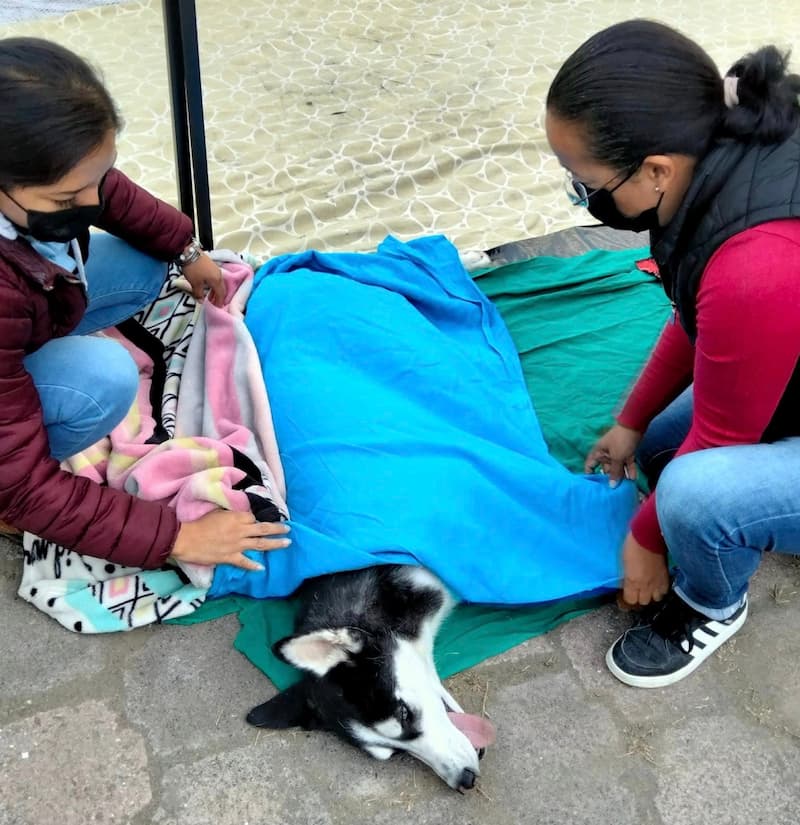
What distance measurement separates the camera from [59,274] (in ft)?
6.37

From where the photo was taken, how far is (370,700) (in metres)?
2.08

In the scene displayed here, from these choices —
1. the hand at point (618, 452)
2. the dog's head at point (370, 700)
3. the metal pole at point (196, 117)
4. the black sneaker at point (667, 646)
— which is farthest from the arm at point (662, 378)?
the metal pole at point (196, 117)

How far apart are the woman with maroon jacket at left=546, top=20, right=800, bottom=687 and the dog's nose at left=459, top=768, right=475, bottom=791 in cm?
72

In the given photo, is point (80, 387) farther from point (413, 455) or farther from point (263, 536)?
point (413, 455)

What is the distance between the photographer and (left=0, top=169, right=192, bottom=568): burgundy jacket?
1836 mm

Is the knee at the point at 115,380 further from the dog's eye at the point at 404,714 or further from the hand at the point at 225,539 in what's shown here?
the dog's eye at the point at 404,714

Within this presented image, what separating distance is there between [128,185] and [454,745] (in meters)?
1.80

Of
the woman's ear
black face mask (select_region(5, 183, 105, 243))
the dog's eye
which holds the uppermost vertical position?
the woman's ear

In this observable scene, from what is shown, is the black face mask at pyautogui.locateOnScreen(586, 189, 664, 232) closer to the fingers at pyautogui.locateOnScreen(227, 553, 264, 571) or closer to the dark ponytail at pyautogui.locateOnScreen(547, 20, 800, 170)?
the dark ponytail at pyautogui.locateOnScreen(547, 20, 800, 170)

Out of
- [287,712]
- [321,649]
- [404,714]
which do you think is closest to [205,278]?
[321,649]

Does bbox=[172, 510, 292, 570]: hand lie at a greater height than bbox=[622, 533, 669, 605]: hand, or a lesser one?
greater

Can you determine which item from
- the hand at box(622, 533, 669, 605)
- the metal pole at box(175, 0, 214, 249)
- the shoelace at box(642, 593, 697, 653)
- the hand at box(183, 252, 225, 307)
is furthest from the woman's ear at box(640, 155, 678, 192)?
the metal pole at box(175, 0, 214, 249)

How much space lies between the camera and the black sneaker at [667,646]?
2217 mm

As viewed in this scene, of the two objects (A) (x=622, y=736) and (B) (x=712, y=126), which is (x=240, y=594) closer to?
(A) (x=622, y=736)
